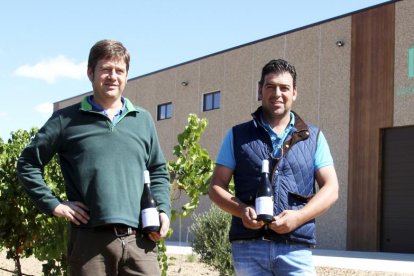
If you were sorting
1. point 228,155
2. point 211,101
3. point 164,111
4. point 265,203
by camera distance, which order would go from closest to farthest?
1. point 265,203
2. point 228,155
3. point 211,101
4. point 164,111

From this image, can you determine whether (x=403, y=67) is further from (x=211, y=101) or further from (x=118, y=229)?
(x=118, y=229)

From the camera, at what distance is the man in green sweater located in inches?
125

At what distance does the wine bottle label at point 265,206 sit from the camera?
3.05 metres

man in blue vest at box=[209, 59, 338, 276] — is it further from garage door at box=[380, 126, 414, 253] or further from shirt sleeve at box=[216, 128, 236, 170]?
garage door at box=[380, 126, 414, 253]

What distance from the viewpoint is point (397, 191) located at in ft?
62.9

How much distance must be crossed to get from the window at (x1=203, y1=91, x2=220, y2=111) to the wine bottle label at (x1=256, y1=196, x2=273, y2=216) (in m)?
23.0

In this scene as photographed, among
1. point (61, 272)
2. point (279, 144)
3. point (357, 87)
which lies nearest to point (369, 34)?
point (357, 87)

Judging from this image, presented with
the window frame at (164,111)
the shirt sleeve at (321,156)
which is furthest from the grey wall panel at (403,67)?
the shirt sleeve at (321,156)

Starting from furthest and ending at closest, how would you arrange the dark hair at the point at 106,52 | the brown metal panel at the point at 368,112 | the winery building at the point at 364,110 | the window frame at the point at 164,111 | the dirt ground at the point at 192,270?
the window frame at the point at 164,111 < the brown metal panel at the point at 368,112 < the winery building at the point at 364,110 < the dirt ground at the point at 192,270 < the dark hair at the point at 106,52

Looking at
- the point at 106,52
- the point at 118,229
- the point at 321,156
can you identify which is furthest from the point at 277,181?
the point at 106,52

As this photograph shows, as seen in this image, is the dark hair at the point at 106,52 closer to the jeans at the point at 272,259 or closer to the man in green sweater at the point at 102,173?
the man in green sweater at the point at 102,173

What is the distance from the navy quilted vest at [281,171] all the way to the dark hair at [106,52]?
2.32ft

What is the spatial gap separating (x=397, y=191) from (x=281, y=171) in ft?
55.2

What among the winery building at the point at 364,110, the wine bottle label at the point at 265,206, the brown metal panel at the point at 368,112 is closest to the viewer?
the wine bottle label at the point at 265,206
